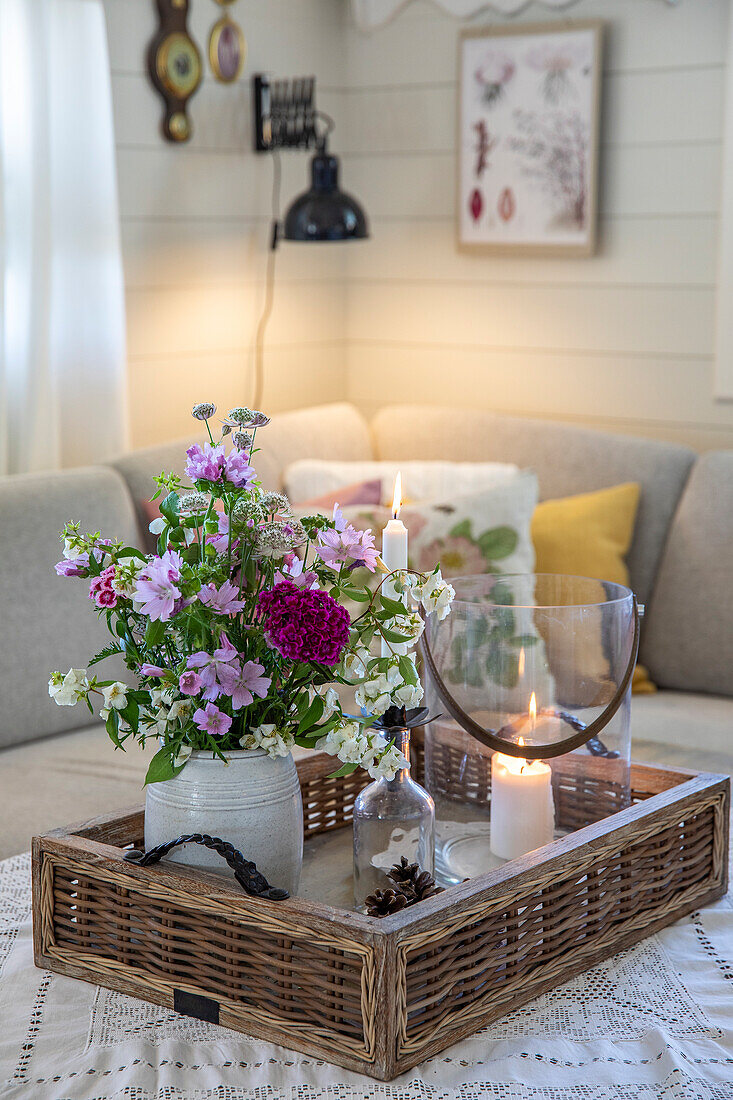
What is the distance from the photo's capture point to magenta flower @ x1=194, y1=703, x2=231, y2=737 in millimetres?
1011

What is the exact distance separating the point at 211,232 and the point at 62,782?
152 cm

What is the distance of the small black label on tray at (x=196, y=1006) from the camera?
1.00m

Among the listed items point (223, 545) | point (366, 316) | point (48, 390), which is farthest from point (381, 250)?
point (223, 545)

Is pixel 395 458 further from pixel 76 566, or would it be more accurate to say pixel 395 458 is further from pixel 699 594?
pixel 76 566

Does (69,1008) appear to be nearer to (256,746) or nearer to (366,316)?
(256,746)

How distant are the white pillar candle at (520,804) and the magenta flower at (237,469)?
0.39 m

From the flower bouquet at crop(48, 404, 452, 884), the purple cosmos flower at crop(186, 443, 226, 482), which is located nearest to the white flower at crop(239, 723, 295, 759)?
the flower bouquet at crop(48, 404, 452, 884)

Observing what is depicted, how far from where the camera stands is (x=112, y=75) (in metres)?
2.72

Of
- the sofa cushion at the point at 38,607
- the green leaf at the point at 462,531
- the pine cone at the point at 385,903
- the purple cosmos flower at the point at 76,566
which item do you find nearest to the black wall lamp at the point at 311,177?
the green leaf at the point at 462,531

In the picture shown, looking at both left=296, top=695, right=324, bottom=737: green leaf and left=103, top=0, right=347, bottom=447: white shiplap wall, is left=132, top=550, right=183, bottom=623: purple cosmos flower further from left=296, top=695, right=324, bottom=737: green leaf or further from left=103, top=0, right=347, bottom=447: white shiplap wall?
left=103, top=0, right=347, bottom=447: white shiplap wall

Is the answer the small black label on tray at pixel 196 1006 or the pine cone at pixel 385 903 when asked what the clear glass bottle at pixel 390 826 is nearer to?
the pine cone at pixel 385 903

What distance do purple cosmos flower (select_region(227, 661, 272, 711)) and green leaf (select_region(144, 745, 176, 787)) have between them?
7 centimetres

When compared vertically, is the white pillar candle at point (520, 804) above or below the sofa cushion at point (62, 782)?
above

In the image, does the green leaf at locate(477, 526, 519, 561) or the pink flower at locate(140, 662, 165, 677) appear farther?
the green leaf at locate(477, 526, 519, 561)
